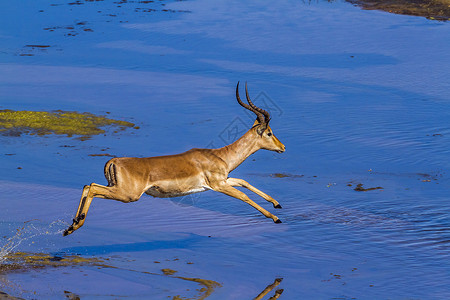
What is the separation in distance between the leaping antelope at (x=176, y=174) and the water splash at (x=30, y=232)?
125 centimetres

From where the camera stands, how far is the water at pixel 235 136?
10.6 metres

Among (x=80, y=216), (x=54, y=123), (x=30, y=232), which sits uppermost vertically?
(x=80, y=216)

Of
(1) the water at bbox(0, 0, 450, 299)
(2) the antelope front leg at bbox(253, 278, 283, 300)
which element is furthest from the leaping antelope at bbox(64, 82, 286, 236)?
(2) the antelope front leg at bbox(253, 278, 283, 300)

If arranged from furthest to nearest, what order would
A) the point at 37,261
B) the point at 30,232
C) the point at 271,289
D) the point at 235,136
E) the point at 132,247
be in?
the point at 235,136 < the point at 30,232 < the point at 132,247 < the point at 37,261 < the point at 271,289

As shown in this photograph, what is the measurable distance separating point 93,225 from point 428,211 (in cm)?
516

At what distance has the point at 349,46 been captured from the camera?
25781mm

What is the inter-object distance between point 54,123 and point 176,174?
328 inches

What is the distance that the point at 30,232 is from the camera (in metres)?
11.7

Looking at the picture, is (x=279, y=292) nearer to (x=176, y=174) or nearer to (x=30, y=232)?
(x=176, y=174)

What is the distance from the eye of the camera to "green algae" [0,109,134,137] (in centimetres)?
1784

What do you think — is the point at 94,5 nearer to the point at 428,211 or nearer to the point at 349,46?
the point at 349,46

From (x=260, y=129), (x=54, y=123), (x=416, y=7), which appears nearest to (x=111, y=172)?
(x=260, y=129)

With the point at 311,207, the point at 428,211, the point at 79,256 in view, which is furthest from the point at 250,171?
the point at 79,256

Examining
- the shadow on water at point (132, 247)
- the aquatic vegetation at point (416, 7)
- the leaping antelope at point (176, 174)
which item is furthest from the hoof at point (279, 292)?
the aquatic vegetation at point (416, 7)
